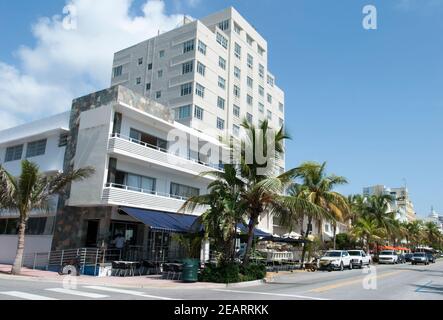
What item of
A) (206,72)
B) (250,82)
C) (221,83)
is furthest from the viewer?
(250,82)

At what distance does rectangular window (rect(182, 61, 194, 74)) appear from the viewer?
48.9 meters

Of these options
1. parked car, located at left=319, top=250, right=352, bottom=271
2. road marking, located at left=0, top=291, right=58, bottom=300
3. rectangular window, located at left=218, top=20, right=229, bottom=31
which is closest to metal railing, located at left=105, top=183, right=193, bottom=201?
road marking, located at left=0, top=291, right=58, bottom=300

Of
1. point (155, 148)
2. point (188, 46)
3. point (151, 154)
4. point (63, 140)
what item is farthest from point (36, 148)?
point (188, 46)

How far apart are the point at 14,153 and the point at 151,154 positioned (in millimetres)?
12210

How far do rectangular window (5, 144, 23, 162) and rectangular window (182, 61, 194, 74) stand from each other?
2328cm

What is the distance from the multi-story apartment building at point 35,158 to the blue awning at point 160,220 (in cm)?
616

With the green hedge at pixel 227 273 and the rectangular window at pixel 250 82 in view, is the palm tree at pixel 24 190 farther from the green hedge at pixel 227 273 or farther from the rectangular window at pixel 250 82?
the rectangular window at pixel 250 82

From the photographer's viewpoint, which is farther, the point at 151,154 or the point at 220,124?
the point at 220,124

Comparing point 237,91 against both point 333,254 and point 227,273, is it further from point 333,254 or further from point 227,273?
point 227,273

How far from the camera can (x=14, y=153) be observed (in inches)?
1238

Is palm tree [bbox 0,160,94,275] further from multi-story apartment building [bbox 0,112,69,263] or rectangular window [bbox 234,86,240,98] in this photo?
rectangular window [bbox 234,86,240,98]

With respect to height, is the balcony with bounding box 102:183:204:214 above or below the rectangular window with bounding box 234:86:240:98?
below

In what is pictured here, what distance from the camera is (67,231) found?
25031 millimetres
